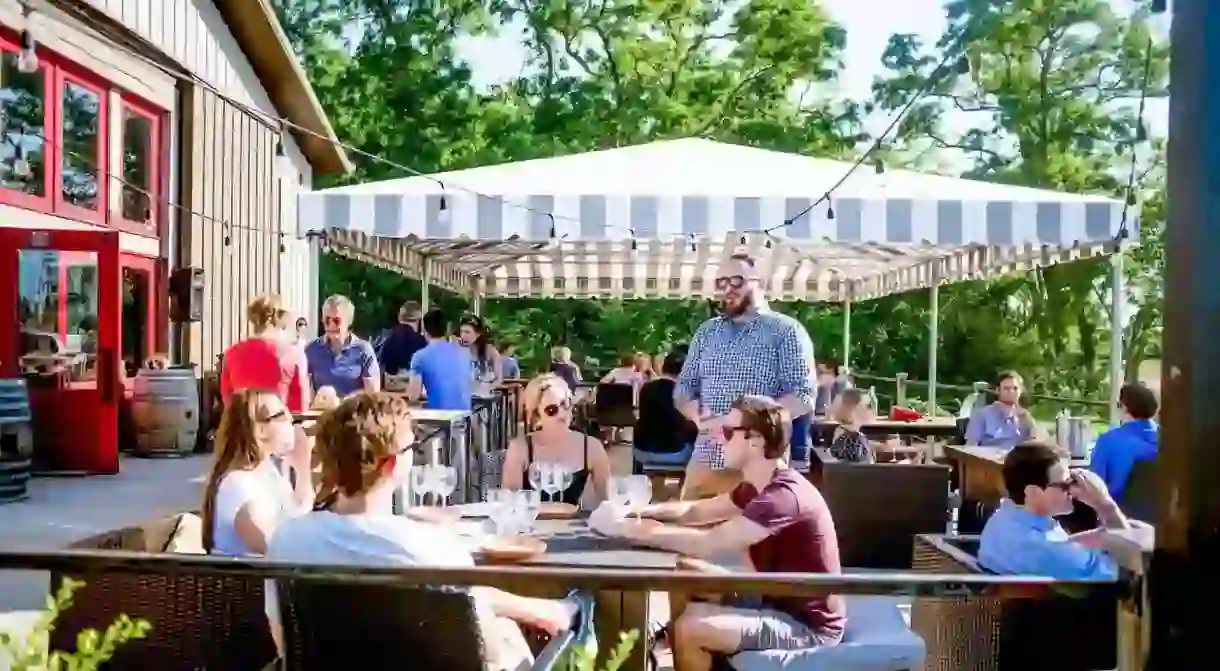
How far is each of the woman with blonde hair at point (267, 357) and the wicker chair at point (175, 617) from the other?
3.72m

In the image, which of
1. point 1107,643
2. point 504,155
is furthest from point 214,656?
point 504,155

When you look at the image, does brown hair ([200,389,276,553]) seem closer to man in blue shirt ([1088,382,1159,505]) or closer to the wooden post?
the wooden post

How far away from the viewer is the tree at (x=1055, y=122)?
29.2 m

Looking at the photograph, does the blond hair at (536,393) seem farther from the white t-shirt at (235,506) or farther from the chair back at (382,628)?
the chair back at (382,628)

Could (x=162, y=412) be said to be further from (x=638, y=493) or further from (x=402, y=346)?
(x=638, y=493)

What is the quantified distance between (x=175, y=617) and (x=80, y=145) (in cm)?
957

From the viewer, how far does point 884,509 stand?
5723 millimetres

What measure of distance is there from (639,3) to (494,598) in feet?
92.2

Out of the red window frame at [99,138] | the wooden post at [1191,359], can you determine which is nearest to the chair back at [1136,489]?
the wooden post at [1191,359]

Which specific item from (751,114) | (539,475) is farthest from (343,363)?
(751,114)

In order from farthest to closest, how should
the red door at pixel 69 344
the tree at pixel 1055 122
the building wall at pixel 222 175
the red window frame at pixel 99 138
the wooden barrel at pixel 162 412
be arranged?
the tree at pixel 1055 122 → the building wall at pixel 222 175 → the wooden barrel at pixel 162 412 → the red window frame at pixel 99 138 → the red door at pixel 69 344

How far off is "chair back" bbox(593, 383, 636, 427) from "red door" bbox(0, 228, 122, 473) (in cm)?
444

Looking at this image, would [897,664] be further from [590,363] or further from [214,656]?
[590,363]

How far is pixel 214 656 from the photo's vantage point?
10.1 ft
